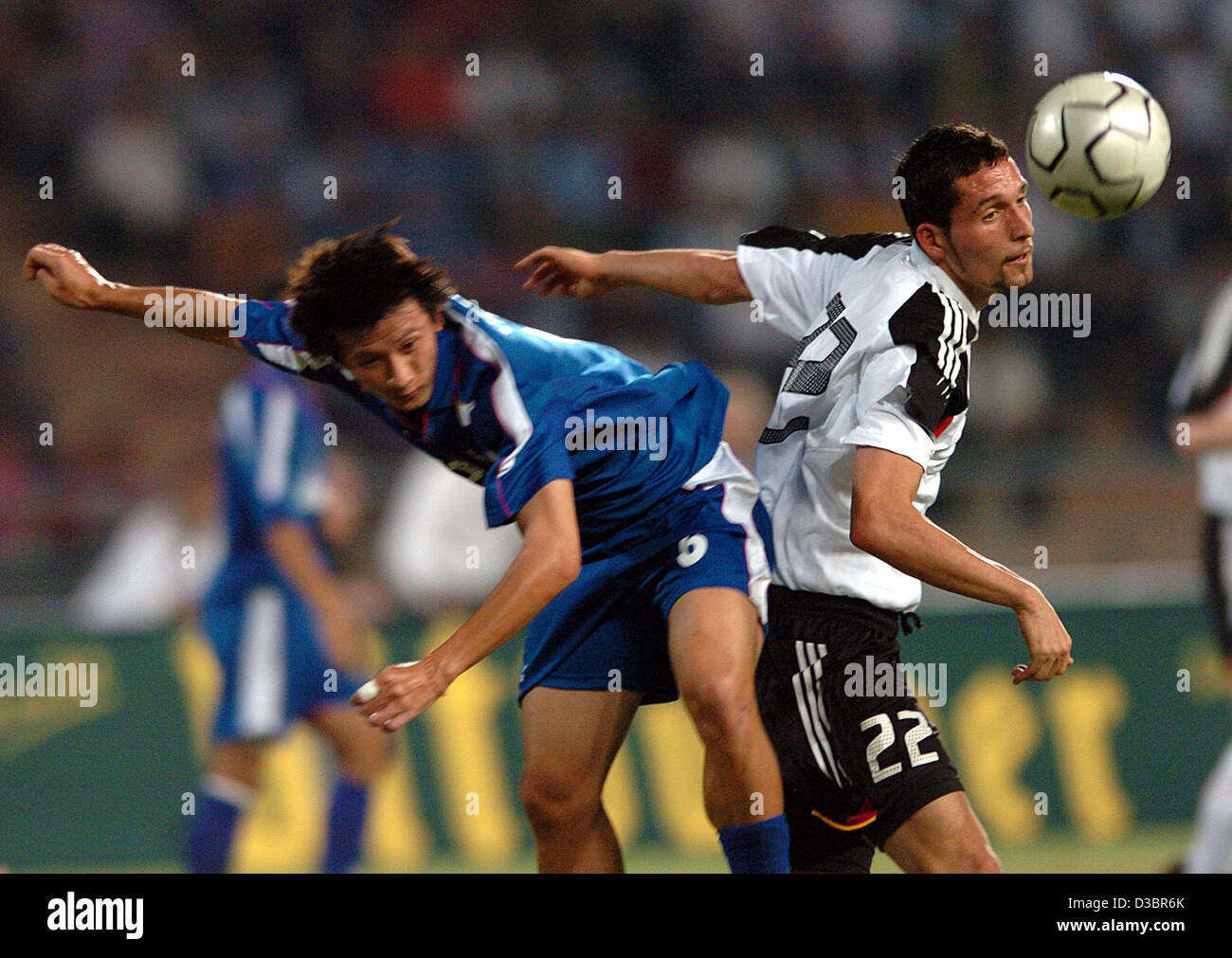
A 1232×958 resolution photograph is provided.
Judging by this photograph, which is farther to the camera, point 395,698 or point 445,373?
point 445,373

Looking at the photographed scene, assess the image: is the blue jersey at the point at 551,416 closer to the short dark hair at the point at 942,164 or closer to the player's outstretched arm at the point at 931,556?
the player's outstretched arm at the point at 931,556

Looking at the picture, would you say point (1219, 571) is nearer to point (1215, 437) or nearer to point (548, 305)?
point (1215, 437)

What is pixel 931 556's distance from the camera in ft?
12.3

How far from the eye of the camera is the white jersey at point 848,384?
12.8 ft

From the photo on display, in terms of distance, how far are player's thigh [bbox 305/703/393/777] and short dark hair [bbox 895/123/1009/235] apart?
3.50 metres

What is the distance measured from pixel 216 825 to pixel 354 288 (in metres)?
3.14

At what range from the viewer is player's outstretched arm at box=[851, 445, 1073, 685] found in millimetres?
3727

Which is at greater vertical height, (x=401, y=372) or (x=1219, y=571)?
(x=401, y=372)

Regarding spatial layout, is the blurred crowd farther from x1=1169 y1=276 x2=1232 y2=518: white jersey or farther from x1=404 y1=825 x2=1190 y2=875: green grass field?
x1=1169 y1=276 x2=1232 y2=518: white jersey

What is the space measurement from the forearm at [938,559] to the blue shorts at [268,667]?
10.8 feet

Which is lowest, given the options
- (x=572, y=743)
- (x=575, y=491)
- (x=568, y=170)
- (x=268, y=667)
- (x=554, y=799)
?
(x=554, y=799)

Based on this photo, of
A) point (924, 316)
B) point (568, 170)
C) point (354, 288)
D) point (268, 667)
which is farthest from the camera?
point (568, 170)

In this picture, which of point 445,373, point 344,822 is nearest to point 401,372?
point 445,373

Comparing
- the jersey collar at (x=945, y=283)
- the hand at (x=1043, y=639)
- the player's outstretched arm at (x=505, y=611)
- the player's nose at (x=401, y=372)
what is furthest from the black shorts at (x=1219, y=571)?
the player's nose at (x=401, y=372)
